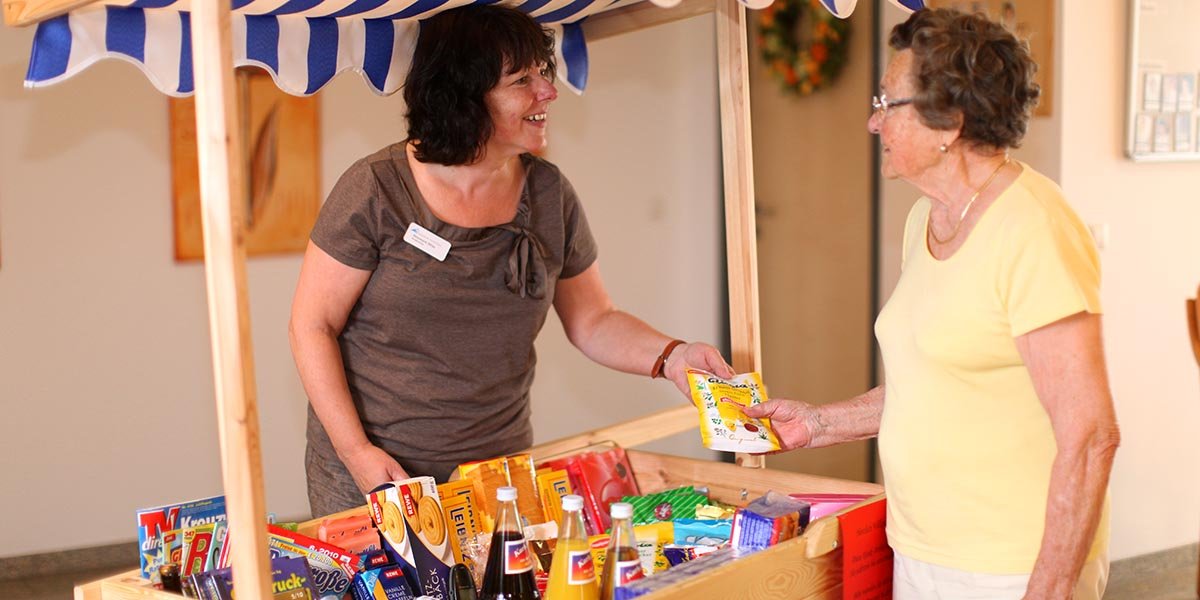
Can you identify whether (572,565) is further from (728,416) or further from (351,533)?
(728,416)

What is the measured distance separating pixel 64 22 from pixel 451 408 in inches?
38.9


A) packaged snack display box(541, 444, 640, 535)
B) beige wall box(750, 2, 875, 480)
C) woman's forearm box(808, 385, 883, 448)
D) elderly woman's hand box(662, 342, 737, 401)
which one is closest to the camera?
woman's forearm box(808, 385, 883, 448)

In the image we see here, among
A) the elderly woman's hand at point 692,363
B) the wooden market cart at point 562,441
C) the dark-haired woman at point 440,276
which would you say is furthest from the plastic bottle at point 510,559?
the elderly woman's hand at point 692,363

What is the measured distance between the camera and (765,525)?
185cm

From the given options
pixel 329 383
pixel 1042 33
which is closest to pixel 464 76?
pixel 329 383

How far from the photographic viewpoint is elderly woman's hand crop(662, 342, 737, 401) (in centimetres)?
236

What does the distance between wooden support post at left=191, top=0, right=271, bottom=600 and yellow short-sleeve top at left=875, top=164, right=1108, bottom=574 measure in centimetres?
92

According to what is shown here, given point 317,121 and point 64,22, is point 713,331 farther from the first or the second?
point 64,22

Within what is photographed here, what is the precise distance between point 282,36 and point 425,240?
1.66 feet

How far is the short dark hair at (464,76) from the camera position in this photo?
226 cm

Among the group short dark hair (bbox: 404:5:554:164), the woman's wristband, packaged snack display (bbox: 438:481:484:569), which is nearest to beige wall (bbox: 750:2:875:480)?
the woman's wristband

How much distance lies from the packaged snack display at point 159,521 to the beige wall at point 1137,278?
3.36m

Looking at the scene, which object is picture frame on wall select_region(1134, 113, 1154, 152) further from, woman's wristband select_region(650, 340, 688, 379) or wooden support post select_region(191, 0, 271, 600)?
wooden support post select_region(191, 0, 271, 600)

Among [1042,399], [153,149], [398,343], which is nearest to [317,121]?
[153,149]
